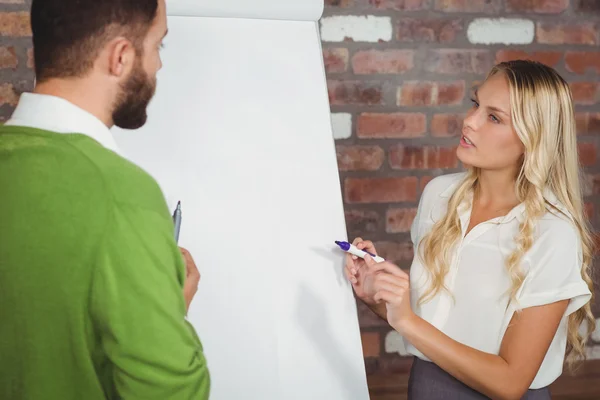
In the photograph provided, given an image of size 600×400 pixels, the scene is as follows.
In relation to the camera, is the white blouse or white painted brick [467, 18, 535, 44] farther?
white painted brick [467, 18, 535, 44]

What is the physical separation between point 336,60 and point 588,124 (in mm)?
615

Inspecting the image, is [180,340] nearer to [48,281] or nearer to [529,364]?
[48,281]

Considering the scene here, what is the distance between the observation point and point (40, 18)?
688mm

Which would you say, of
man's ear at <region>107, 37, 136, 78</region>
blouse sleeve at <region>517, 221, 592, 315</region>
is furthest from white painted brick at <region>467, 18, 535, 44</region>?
man's ear at <region>107, 37, 136, 78</region>

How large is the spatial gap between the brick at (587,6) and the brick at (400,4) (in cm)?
Result: 35

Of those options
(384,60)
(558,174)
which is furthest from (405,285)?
(384,60)

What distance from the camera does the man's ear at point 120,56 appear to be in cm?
70

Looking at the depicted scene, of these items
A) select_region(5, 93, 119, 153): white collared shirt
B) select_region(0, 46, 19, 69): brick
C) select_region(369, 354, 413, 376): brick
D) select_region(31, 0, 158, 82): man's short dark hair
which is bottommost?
select_region(369, 354, 413, 376): brick

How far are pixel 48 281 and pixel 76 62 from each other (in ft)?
0.70

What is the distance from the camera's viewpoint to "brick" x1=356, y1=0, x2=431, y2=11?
1510 millimetres

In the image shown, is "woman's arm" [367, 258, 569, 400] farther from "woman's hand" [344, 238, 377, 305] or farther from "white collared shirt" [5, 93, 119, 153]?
"white collared shirt" [5, 93, 119, 153]

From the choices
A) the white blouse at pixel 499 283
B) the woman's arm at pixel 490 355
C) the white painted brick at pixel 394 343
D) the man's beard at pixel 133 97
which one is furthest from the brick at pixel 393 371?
the man's beard at pixel 133 97

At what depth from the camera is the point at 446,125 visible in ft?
5.17

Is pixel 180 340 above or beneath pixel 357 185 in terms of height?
above
